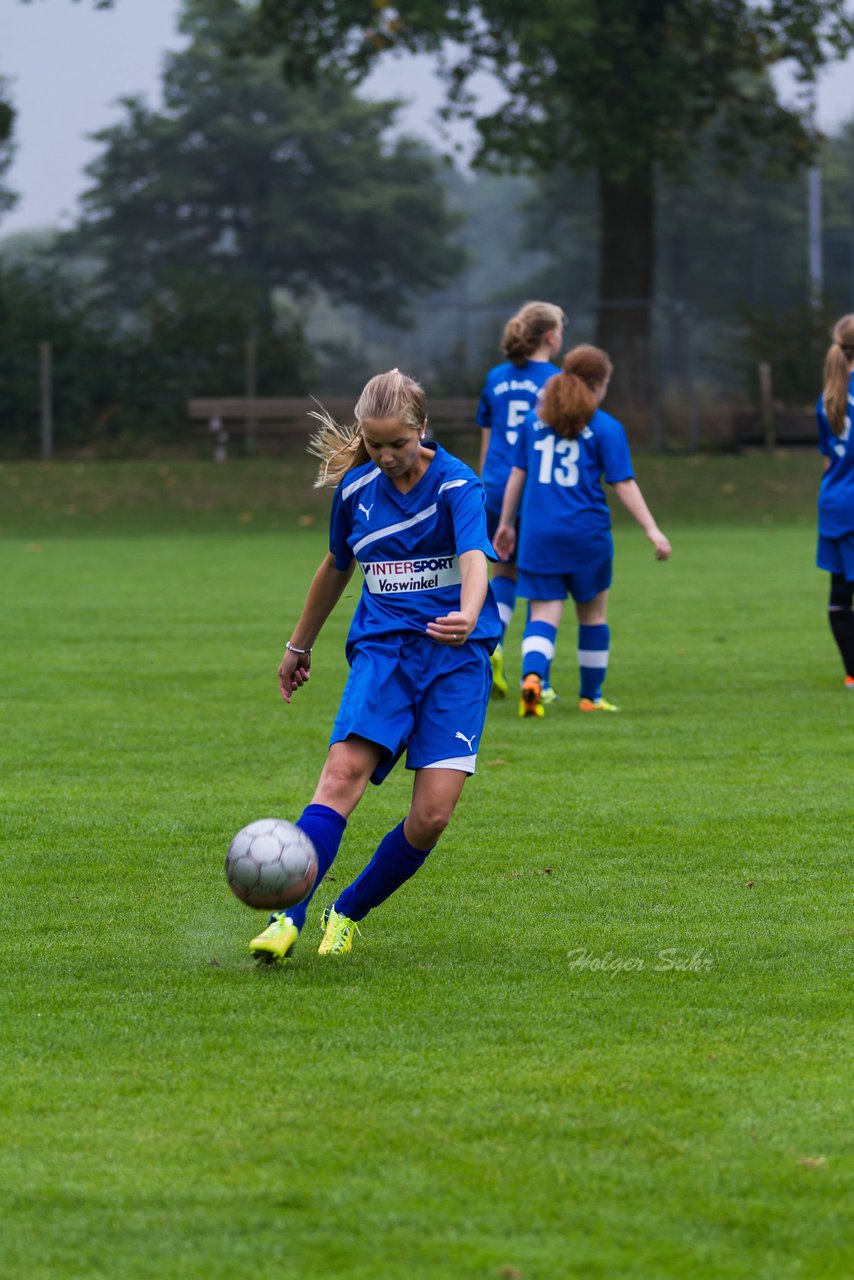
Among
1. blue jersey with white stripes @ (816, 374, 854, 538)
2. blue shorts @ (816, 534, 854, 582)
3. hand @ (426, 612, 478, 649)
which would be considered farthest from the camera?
blue shorts @ (816, 534, 854, 582)

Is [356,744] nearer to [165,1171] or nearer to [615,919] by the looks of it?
[615,919]

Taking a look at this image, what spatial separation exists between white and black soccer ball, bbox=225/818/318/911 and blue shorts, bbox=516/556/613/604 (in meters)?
4.98

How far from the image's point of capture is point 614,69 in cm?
2875

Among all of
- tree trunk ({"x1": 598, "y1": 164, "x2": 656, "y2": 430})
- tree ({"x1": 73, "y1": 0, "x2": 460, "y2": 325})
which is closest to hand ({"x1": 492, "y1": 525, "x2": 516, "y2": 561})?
tree trunk ({"x1": 598, "y1": 164, "x2": 656, "y2": 430})

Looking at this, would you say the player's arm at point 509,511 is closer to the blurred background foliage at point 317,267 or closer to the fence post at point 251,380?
the blurred background foliage at point 317,267

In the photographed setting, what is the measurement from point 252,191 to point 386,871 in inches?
2060

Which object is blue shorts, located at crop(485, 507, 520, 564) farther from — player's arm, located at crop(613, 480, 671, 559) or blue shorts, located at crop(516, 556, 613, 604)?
player's arm, located at crop(613, 480, 671, 559)

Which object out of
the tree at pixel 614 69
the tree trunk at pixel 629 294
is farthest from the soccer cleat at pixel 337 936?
the tree trunk at pixel 629 294

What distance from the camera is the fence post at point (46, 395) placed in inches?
1227

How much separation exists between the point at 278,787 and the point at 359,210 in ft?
156

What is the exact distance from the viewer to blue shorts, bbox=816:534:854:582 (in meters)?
9.91

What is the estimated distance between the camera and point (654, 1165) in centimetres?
336

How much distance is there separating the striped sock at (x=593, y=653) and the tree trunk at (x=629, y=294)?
857 inches

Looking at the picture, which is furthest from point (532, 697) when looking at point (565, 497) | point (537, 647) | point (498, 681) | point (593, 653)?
point (565, 497)
